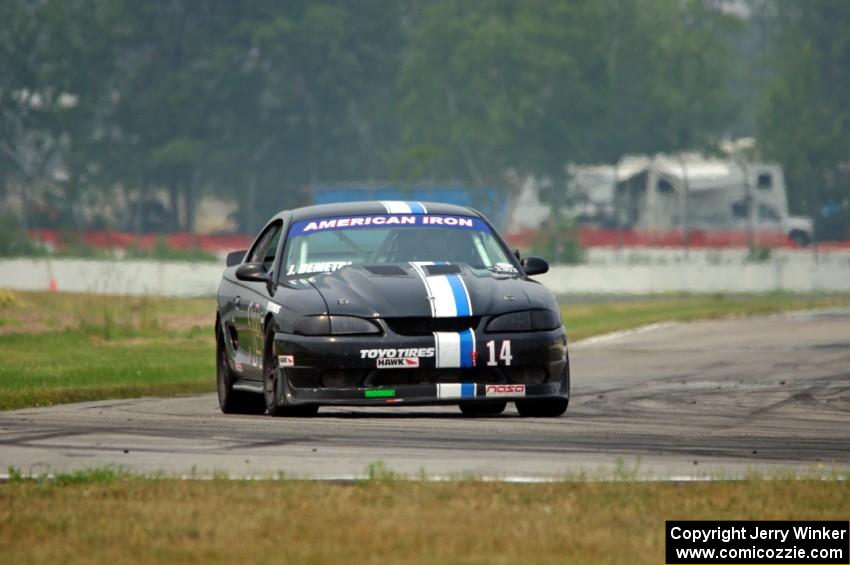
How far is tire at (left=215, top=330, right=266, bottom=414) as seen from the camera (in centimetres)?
1342

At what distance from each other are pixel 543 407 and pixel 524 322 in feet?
2.63

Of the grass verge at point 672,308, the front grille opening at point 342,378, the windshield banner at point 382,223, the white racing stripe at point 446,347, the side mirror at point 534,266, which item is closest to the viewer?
the white racing stripe at point 446,347

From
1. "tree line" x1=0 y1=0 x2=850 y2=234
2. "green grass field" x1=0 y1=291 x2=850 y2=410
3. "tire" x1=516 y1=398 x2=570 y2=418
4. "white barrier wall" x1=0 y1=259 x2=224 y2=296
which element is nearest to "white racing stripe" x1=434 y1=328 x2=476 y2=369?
"tire" x1=516 y1=398 x2=570 y2=418

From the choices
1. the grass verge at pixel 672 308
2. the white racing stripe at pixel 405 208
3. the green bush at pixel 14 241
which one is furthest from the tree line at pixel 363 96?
the white racing stripe at pixel 405 208

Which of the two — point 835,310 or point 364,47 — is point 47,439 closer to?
point 835,310

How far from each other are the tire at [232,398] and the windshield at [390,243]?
1.18 m

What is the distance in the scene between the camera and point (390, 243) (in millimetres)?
12867

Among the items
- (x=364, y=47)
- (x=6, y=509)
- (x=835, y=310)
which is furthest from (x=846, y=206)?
(x=6, y=509)

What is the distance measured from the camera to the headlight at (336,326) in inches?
457

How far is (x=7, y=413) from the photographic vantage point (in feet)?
42.7

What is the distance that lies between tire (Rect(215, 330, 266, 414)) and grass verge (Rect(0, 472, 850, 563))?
196 inches

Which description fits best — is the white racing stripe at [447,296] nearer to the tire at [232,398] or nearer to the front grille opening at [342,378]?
the front grille opening at [342,378]

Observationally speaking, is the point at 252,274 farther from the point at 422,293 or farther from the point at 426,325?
the point at 426,325

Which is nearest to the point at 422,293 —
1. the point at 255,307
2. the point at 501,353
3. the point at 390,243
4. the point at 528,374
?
the point at 501,353
